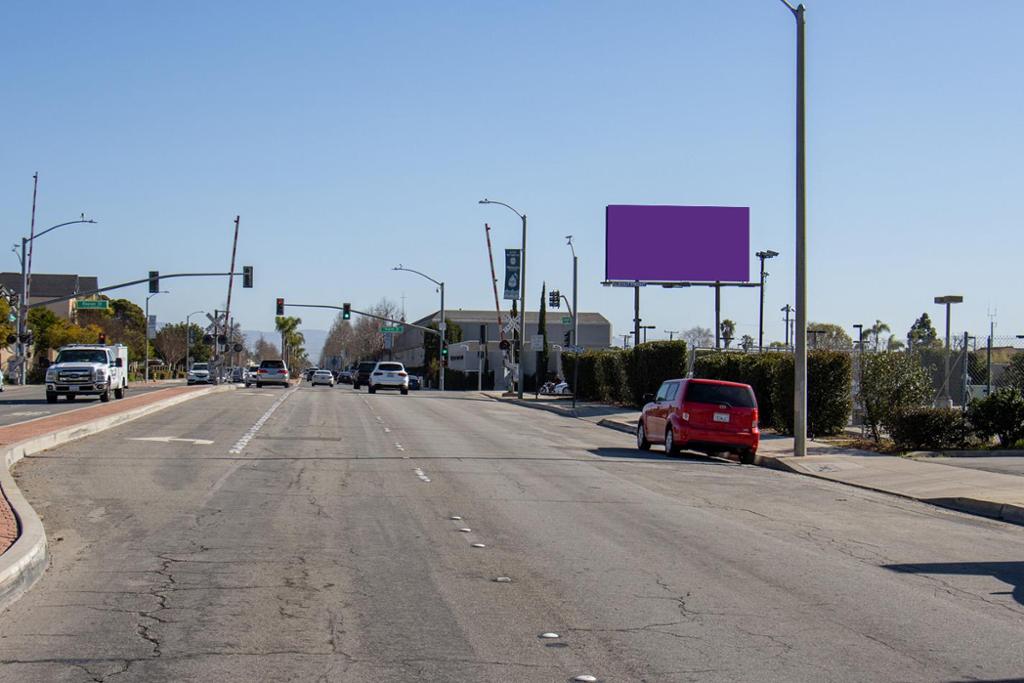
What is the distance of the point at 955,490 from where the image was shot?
57.6 feet

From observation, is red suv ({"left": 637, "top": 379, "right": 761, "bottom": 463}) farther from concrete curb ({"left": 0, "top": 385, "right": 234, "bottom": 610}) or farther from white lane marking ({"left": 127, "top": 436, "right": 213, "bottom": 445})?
concrete curb ({"left": 0, "top": 385, "right": 234, "bottom": 610})

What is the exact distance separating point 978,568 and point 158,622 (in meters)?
7.53

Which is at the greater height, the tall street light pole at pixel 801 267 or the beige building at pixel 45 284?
the beige building at pixel 45 284

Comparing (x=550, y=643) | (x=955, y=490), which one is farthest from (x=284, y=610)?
(x=955, y=490)

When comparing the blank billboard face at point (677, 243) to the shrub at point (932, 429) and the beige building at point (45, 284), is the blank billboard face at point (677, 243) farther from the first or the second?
the beige building at point (45, 284)

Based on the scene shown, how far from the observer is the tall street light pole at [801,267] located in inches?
920

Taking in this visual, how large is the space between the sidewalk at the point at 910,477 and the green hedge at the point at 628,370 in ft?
42.9

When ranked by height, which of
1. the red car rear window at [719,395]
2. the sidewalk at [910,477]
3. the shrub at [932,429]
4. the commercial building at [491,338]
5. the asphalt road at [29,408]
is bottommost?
the sidewalk at [910,477]

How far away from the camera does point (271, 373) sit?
72938 mm

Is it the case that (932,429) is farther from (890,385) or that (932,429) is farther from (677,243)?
(677,243)

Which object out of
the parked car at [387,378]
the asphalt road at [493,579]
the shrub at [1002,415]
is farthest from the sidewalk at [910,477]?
the parked car at [387,378]

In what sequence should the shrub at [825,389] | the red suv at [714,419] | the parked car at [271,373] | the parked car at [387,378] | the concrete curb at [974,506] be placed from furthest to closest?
the parked car at [271,373] → the parked car at [387,378] → the shrub at [825,389] → the red suv at [714,419] → the concrete curb at [974,506]

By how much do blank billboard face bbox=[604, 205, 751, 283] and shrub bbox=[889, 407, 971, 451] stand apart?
94.5 ft

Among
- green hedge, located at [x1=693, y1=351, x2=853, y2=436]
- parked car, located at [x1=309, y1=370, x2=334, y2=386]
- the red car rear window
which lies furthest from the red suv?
parked car, located at [x1=309, y1=370, x2=334, y2=386]
